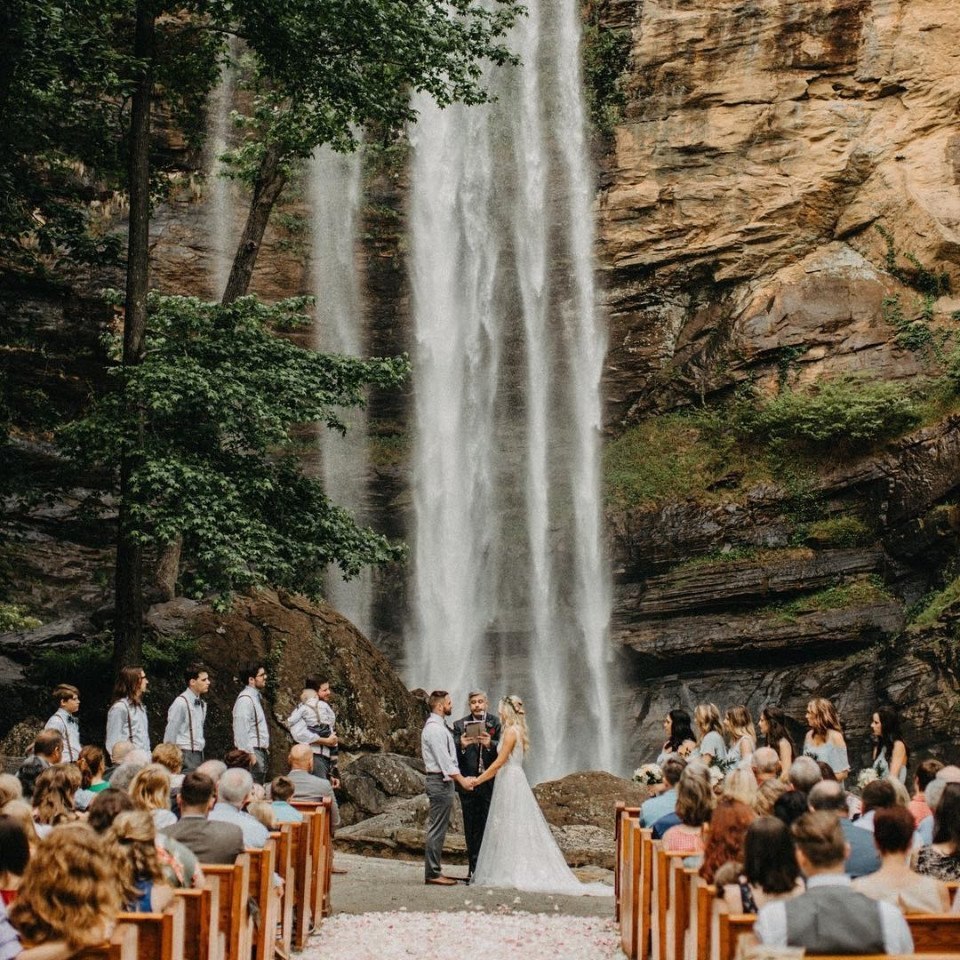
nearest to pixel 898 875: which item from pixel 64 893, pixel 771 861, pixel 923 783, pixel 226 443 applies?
pixel 771 861

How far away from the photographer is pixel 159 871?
565cm

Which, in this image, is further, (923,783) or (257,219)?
(257,219)

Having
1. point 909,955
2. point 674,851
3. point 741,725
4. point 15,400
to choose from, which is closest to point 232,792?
point 674,851

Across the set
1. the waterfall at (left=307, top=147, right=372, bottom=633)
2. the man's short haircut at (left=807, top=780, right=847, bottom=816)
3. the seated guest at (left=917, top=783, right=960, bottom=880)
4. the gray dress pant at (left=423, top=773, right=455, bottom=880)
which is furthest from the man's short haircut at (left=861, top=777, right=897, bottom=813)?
the waterfall at (left=307, top=147, right=372, bottom=633)

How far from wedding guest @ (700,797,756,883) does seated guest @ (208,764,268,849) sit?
2852mm

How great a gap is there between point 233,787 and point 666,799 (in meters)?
2.95

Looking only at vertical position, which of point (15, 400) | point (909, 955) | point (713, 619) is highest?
point (15, 400)

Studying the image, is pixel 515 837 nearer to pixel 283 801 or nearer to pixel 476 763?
pixel 476 763

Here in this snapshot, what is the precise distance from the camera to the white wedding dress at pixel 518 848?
11.0m

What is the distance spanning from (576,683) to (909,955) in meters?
21.6

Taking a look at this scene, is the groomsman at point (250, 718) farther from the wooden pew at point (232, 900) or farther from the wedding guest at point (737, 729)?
the wooden pew at point (232, 900)

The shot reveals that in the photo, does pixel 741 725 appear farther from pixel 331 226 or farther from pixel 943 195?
pixel 331 226

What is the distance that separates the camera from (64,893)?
179 inches

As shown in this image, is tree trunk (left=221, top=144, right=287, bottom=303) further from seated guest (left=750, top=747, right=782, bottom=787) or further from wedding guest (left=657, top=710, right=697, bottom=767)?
seated guest (left=750, top=747, right=782, bottom=787)
